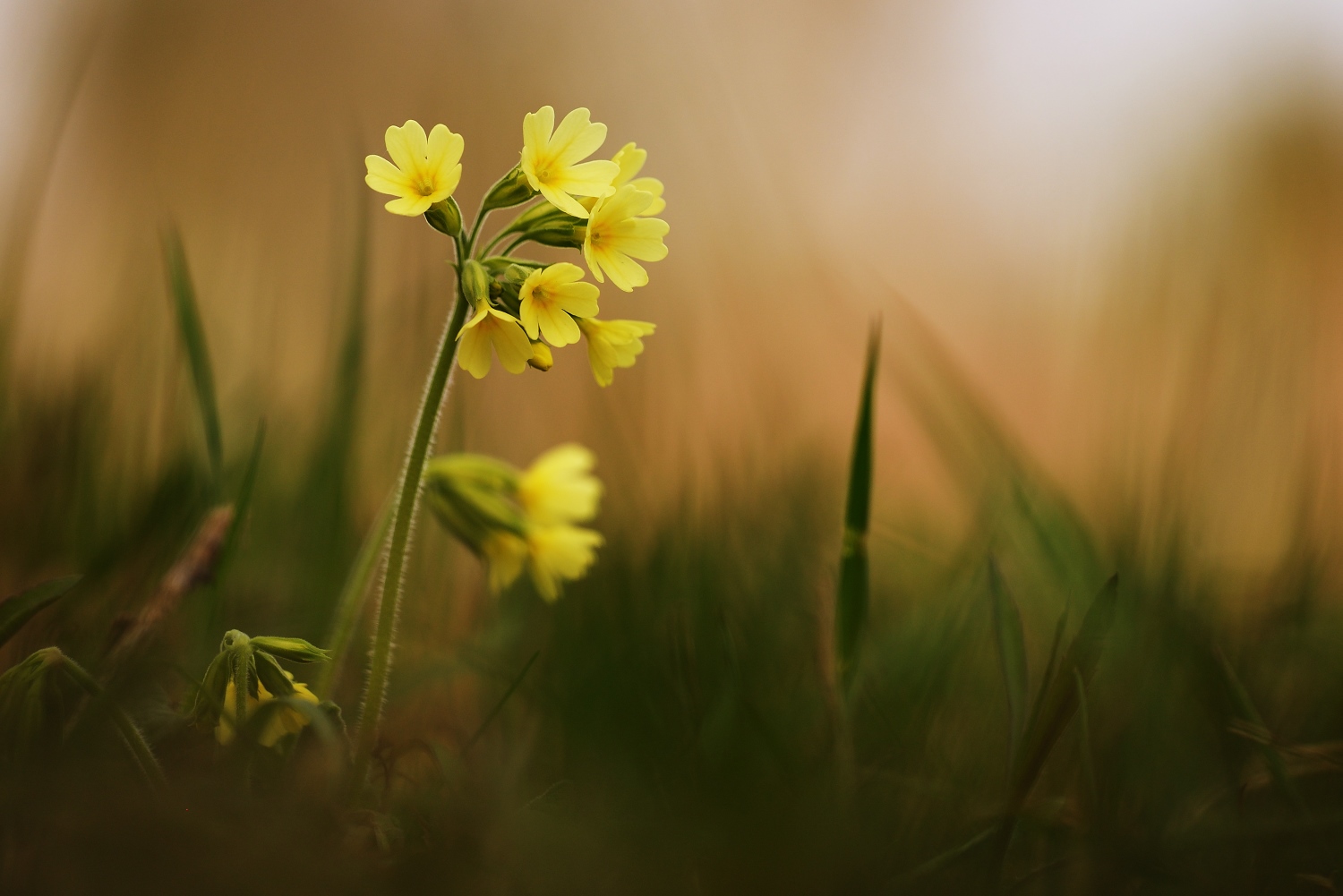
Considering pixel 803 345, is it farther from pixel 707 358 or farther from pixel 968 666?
pixel 968 666

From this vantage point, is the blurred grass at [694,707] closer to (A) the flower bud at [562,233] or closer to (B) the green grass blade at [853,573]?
(B) the green grass blade at [853,573]

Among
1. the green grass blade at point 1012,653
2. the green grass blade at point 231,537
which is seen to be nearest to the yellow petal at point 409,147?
the green grass blade at point 231,537

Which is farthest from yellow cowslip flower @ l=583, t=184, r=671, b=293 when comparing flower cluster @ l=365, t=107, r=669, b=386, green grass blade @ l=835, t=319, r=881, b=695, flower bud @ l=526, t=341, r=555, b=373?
green grass blade @ l=835, t=319, r=881, b=695

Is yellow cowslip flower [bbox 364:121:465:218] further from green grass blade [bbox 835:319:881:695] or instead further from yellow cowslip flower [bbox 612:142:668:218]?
green grass blade [bbox 835:319:881:695]

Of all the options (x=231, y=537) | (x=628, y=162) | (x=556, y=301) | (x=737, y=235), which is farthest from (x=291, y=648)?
(x=737, y=235)

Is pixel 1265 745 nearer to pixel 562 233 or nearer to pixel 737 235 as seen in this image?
pixel 562 233

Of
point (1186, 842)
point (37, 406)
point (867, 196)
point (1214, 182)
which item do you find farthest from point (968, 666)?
point (867, 196)
